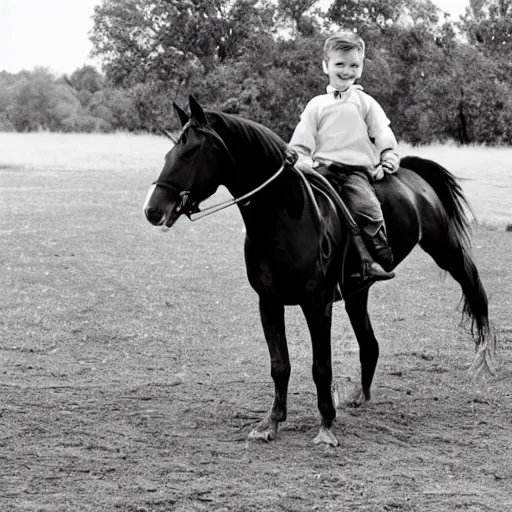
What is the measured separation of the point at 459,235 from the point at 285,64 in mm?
23385

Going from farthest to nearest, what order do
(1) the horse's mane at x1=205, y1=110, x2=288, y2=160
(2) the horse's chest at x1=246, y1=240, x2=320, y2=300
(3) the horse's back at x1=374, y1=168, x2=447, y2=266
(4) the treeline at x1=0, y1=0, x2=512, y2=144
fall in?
(4) the treeline at x1=0, y1=0, x2=512, y2=144
(3) the horse's back at x1=374, y1=168, x2=447, y2=266
(2) the horse's chest at x1=246, y1=240, x2=320, y2=300
(1) the horse's mane at x1=205, y1=110, x2=288, y2=160

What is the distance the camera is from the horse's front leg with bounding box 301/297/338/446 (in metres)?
4.82

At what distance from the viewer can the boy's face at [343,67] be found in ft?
16.5

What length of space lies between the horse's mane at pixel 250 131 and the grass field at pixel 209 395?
5.52ft

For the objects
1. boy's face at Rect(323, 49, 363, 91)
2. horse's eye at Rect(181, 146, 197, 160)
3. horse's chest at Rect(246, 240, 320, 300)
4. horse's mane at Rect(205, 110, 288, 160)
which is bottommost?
horse's chest at Rect(246, 240, 320, 300)

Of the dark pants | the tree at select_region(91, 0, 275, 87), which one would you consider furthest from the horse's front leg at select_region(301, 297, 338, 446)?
the tree at select_region(91, 0, 275, 87)

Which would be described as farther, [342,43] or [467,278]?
[467,278]

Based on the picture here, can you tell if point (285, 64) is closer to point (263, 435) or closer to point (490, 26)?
point (490, 26)

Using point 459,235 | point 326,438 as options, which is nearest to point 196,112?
point 326,438

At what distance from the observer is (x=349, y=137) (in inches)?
202

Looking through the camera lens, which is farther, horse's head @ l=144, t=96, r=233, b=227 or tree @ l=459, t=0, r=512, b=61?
tree @ l=459, t=0, r=512, b=61

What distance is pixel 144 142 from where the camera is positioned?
97.2 feet

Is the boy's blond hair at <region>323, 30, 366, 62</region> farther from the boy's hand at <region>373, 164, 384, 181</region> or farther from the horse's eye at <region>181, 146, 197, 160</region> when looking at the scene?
the horse's eye at <region>181, 146, 197, 160</region>

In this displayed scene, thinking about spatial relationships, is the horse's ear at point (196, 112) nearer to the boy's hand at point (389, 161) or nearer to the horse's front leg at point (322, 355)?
the horse's front leg at point (322, 355)
